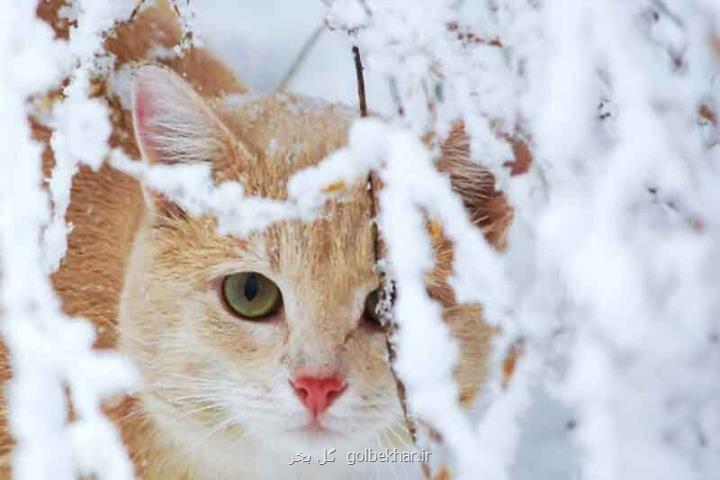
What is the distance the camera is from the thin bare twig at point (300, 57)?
1.43 m

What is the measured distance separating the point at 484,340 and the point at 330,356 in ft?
0.83

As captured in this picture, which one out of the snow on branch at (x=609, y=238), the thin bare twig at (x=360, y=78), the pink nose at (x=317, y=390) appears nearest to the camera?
the snow on branch at (x=609, y=238)

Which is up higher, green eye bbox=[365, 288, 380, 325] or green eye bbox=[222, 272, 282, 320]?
green eye bbox=[222, 272, 282, 320]

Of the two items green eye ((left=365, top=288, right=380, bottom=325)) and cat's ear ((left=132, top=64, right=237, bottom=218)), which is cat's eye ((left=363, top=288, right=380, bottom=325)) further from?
cat's ear ((left=132, top=64, right=237, bottom=218))

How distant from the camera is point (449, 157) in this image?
1206 mm

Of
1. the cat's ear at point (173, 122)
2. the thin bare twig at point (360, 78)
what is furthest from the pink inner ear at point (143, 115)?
the thin bare twig at point (360, 78)

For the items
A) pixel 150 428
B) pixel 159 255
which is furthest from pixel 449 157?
pixel 150 428

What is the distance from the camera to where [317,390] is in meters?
1.18

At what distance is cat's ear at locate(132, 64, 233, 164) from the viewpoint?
1257 millimetres

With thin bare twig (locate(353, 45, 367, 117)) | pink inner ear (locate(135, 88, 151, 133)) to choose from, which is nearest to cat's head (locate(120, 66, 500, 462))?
pink inner ear (locate(135, 88, 151, 133))

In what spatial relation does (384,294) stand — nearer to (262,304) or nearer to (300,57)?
(262,304)

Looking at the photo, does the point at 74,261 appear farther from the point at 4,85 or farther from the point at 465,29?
the point at 465,29

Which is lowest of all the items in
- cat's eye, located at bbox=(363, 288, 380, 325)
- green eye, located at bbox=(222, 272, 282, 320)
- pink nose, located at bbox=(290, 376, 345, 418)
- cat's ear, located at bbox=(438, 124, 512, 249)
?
pink nose, located at bbox=(290, 376, 345, 418)

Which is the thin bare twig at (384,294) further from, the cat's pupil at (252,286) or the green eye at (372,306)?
the cat's pupil at (252,286)
